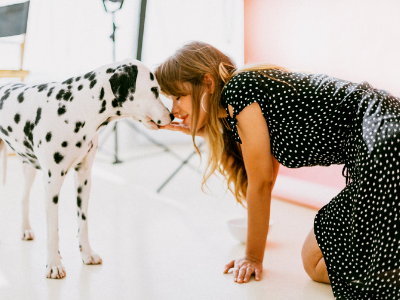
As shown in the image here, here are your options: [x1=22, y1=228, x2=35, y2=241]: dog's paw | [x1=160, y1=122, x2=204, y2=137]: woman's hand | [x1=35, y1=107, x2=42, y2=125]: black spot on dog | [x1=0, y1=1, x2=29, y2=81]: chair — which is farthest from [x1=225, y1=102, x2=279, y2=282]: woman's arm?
[x1=0, y1=1, x2=29, y2=81]: chair

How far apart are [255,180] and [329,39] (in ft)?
5.58

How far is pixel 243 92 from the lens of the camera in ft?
5.46

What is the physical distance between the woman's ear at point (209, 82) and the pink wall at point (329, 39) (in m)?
1.37

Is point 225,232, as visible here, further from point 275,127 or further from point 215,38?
point 215,38

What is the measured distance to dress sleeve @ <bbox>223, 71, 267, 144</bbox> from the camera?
5.44 feet

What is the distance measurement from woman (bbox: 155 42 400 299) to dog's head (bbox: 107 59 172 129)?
0.46 ft

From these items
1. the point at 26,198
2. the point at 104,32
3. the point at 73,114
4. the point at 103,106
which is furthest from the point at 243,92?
the point at 104,32

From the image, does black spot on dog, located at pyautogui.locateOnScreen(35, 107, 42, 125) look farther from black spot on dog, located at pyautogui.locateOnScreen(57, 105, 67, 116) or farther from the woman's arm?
the woman's arm

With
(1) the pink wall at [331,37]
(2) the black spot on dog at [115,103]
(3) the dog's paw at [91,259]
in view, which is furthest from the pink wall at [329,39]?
(2) the black spot on dog at [115,103]

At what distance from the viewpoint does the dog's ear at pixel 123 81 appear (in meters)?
1.67

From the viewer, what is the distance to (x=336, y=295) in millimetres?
1488

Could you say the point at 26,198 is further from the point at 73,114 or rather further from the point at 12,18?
the point at 12,18

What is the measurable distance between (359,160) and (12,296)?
130 centimetres

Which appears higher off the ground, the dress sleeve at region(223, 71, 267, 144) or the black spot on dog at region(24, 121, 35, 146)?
the dress sleeve at region(223, 71, 267, 144)
